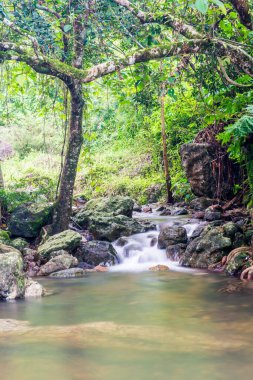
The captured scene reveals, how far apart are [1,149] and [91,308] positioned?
74.3 feet

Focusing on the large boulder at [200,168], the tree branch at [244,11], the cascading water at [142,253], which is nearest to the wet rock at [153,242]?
the cascading water at [142,253]

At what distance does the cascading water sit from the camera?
9725mm

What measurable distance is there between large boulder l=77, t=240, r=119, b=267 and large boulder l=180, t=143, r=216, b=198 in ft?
15.6

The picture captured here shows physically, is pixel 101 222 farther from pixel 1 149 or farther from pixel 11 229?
pixel 1 149

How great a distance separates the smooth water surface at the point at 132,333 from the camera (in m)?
3.79

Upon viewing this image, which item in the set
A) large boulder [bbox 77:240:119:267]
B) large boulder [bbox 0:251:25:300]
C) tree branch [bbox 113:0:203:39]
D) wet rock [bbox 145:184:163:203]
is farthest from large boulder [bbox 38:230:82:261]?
wet rock [bbox 145:184:163:203]

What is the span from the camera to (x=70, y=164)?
10.5 metres

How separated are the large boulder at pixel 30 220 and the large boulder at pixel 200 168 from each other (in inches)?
183

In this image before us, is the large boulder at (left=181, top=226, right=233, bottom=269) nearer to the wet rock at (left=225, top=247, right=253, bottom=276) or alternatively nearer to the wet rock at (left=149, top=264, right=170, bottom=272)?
the wet rock at (left=149, top=264, right=170, bottom=272)

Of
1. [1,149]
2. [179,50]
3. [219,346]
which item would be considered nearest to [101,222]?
[179,50]

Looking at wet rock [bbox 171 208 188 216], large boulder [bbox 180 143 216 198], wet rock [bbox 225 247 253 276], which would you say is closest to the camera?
wet rock [bbox 225 247 253 276]

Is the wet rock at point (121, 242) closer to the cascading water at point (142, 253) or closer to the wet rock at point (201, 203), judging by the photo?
the cascading water at point (142, 253)

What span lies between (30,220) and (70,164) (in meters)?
1.67

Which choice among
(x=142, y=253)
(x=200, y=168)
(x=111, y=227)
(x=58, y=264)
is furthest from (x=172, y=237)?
(x=200, y=168)
